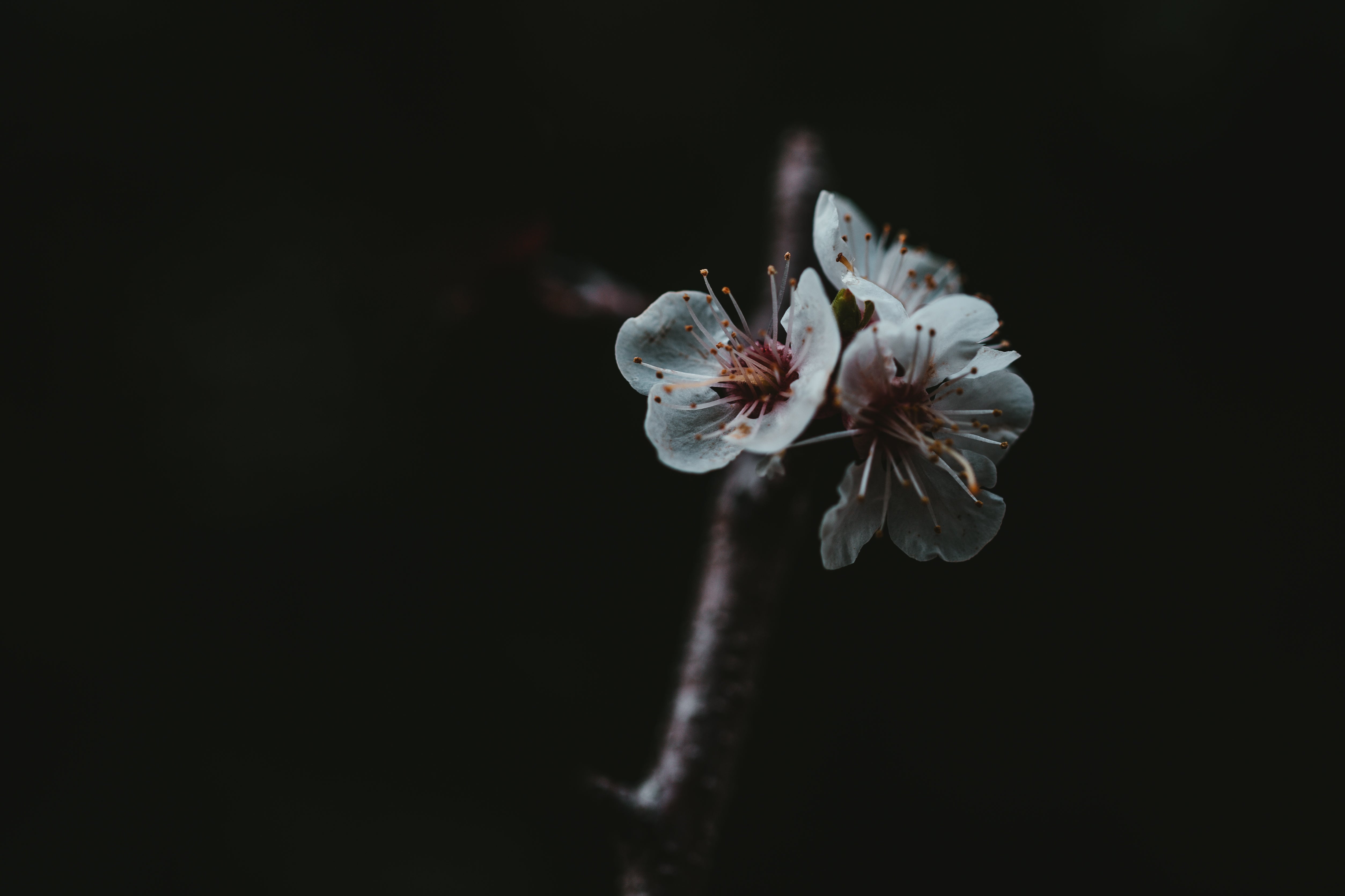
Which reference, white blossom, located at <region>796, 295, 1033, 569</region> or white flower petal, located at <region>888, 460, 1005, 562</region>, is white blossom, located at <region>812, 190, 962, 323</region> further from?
white flower petal, located at <region>888, 460, 1005, 562</region>

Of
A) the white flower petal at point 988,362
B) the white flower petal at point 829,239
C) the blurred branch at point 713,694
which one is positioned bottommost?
the blurred branch at point 713,694

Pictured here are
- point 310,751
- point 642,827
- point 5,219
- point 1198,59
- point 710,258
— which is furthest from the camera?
point 710,258

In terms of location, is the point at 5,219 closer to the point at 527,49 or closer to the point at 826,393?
the point at 527,49

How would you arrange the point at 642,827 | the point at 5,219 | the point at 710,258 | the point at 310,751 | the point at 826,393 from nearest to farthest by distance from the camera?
the point at 826,393, the point at 642,827, the point at 5,219, the point at 310,751, the point at 710,258

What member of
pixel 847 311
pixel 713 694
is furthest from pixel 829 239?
pixel 713 694

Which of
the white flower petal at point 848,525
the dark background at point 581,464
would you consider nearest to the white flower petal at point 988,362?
the white flower petal at point 848,525

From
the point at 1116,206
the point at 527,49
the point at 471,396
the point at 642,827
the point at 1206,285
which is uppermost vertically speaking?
the point at 1116,206

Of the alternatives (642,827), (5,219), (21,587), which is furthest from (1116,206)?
(21,587)

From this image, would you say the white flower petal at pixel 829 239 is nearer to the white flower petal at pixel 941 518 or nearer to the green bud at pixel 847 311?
the green bud at pixel 847 311
